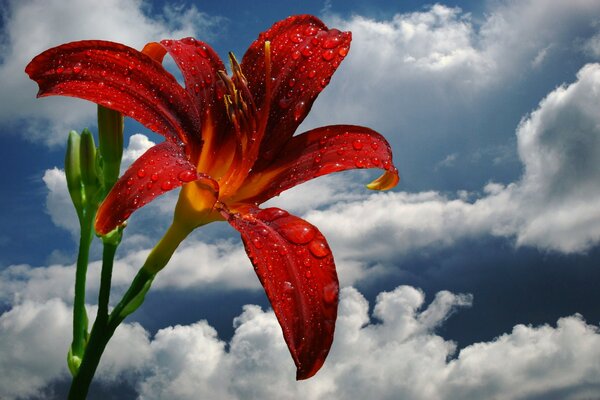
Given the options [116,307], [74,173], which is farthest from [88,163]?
[116,307]

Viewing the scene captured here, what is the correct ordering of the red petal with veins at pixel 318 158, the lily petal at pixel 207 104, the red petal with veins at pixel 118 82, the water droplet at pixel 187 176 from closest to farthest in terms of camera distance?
the water droplet at pixel 187 176 < the red petal with veins at pixel 118 82 < the red petal with veins at pixel 318 158 < the lily petal at pixel 207 104

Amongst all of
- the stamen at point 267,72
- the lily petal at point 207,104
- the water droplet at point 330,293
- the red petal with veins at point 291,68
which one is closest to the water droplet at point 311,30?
the red petal with veins at point 291,68

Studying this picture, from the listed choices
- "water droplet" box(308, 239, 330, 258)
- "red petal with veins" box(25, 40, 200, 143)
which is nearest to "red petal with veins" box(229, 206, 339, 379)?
"water droplet" box(308, 239, 330, 258)

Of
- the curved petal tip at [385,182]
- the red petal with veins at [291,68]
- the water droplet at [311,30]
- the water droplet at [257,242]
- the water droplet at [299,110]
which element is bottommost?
the water droplet at [257,242]

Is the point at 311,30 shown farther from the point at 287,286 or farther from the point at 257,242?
the point at 287,286

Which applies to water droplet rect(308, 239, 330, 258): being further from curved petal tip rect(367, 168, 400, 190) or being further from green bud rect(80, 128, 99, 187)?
green bud rect(80, 128, 99, 187)

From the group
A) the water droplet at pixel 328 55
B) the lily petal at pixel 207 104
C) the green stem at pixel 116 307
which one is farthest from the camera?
the water droplet at pixel 328 55

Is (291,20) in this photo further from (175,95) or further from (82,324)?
(82,324)

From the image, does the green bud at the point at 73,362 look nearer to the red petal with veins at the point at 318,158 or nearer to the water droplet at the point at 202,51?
the red petal with veins at the point at 318,158

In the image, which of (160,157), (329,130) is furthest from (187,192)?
(329,130)
